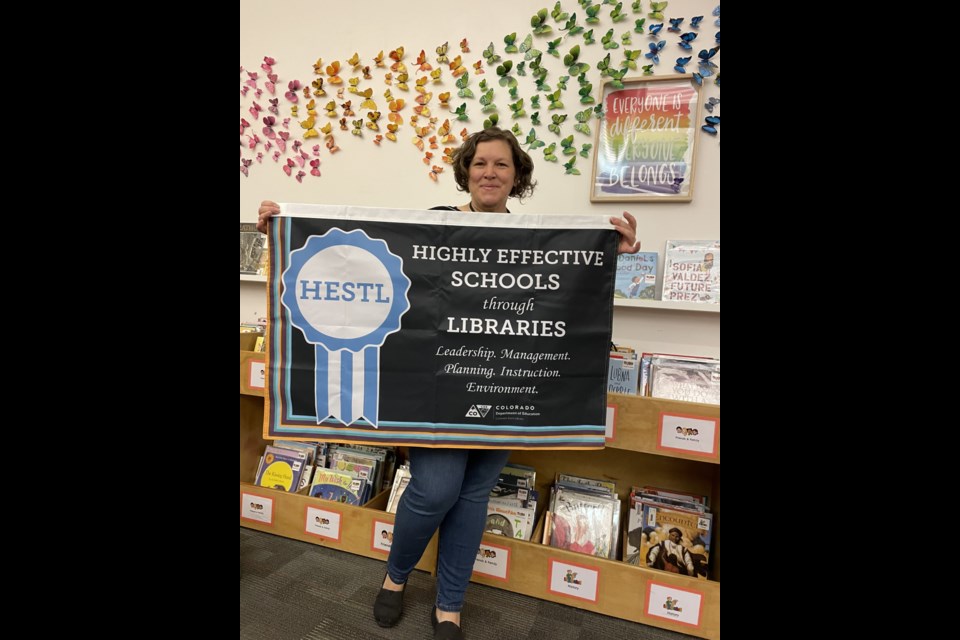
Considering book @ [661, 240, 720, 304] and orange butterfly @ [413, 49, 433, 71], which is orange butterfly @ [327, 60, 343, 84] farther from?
book @ [661, 240, 720, 304]

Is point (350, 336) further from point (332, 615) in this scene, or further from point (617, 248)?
point (332, 615)

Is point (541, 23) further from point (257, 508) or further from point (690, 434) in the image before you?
point (257, 508)

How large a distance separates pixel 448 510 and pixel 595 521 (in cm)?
68

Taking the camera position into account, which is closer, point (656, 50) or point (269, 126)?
point (656, 50)

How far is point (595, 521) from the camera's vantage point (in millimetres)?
1823

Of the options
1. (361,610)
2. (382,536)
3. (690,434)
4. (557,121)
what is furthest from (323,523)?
(557,121)

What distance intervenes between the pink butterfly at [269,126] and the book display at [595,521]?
1.22 meters

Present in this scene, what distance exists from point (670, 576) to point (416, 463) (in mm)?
923

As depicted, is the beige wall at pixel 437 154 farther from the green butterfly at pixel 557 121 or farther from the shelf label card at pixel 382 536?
the shelf label card at pixel 382 536

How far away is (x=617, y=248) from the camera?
1386mm

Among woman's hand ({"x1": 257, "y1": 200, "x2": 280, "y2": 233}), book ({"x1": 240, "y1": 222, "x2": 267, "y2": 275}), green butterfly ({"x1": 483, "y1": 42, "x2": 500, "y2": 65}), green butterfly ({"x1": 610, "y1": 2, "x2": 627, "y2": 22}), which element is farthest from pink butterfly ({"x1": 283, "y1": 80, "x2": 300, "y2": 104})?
green butterfly ({"x1": 610, "y1": 2, "x2": 627, "y2": 22})

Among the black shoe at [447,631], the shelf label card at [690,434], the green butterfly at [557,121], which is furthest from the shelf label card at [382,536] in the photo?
the green butterfly at [557,121]

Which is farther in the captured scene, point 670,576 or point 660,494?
point 660,494
